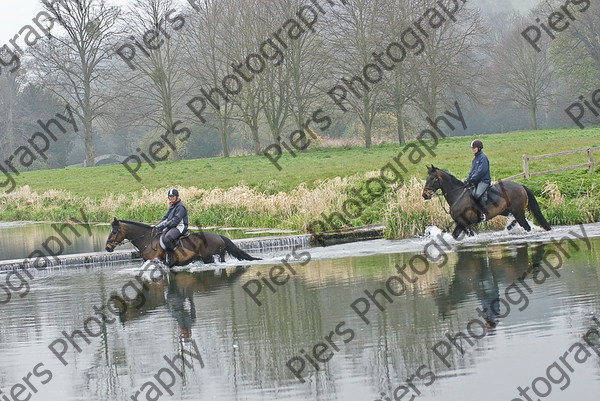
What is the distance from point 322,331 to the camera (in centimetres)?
Answer: 1191

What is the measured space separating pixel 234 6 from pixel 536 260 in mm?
44034

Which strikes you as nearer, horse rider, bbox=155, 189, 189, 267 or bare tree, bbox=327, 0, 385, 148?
horse rider, bbox=155, 189, 189, 267

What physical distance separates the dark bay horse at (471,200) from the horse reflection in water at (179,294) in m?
5.20

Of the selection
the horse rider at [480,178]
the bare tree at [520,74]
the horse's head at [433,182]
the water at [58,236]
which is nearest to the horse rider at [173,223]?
the horse's head at [433,182]

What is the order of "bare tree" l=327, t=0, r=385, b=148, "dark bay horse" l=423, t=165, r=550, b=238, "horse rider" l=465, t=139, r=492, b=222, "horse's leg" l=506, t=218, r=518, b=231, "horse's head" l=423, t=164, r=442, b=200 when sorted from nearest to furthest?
"horse rider" l=465, t=139, r=492, b=222
"dark bay horse" l=423, t=165, r=550, b=238
"horse's head" l=423, t=164, r=442, b=200
"horse's leg" l=506, t=218, r=518, b=231
"bare tree" l=327, t=0, r=385, b=148

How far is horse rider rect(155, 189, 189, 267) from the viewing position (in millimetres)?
19373

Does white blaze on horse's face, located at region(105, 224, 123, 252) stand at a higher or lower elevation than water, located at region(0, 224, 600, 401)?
higher

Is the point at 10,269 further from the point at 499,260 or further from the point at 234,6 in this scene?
the point at 234,6

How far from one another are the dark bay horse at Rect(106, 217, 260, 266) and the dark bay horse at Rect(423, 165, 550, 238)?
4.88 m

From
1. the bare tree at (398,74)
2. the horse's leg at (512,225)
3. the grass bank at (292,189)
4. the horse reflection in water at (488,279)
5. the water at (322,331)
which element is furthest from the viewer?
the bare tree at (398,74)

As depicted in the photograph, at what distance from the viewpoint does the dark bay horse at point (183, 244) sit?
64.9 ft

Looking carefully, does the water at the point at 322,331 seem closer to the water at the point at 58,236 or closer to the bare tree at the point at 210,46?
the water at the point at 58,236

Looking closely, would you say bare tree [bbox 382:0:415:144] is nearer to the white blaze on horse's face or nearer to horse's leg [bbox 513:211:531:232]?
horse's leg [bbox 513:211:531:232]

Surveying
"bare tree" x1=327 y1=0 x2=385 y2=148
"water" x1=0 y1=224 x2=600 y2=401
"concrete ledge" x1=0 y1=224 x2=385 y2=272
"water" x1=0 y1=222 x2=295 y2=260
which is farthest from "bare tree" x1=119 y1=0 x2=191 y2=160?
"water" x1=0 y1=224 x2=600 y2=401
